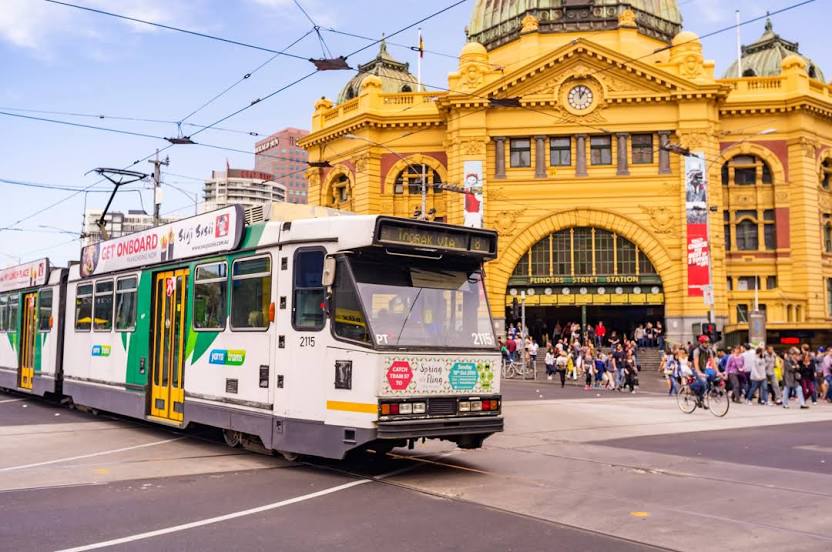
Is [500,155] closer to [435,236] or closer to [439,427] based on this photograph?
[435,236]

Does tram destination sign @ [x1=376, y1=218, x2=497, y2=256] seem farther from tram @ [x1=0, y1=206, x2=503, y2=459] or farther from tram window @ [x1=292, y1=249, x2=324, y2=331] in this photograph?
tram window @ [x1=292, y1=249, x2=324, y2=331]

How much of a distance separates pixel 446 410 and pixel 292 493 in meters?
2.13

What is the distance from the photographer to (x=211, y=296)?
40.2 ft

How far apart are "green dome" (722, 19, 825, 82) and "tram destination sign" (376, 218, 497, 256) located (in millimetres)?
50216

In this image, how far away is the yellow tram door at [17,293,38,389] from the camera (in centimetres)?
1995

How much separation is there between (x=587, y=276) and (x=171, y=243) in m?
34.0

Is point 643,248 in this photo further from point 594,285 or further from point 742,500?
point 742,500

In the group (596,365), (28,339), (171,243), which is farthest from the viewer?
(596,365)

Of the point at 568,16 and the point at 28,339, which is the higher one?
the point at 568,16

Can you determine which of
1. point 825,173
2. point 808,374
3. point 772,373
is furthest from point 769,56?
point 772,373

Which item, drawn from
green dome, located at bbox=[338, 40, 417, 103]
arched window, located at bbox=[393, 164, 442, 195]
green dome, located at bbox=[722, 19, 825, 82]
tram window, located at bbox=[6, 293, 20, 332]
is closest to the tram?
tram window, located at bbox=[6, 293, 20, 332]

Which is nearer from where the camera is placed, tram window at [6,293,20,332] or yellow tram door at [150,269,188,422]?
yellow tram door at [150,269,188,422]

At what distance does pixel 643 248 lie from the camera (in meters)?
44.4

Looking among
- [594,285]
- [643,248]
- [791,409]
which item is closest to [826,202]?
[643,248]
